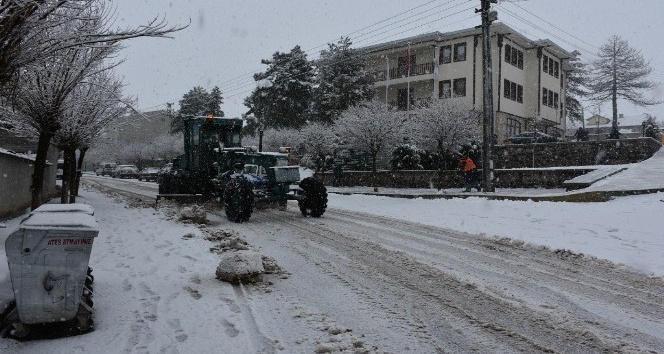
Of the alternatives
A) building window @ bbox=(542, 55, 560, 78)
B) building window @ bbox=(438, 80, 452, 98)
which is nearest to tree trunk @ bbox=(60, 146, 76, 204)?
building window @ bbox=(438, 80, 452, 98)

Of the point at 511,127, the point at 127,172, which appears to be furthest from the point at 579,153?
the point at 127,172

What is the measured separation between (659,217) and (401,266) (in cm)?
753

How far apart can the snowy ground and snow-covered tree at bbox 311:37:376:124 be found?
24.0 metres

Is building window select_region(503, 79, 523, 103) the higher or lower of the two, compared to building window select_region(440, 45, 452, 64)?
lower

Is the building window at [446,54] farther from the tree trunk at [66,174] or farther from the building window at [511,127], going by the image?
the tree trunk at [66,174]

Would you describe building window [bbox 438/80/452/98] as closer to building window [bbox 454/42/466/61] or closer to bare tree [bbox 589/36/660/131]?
building window [bbox 454/42/466/61]

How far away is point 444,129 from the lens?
2372cm

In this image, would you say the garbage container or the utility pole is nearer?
the garbage container

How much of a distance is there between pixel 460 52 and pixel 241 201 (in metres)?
28.1

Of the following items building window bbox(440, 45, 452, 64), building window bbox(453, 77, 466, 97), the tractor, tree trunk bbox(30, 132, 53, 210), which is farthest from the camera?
building window bbox(440, 45, 452, 64)

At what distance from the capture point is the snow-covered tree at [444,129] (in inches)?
936

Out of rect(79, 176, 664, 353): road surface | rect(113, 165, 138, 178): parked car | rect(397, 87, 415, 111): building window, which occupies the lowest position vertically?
rect(79, 176, 664, 353): road surface

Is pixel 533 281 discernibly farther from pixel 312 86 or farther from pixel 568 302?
pixel 312 86

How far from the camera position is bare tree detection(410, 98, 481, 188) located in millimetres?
23766
